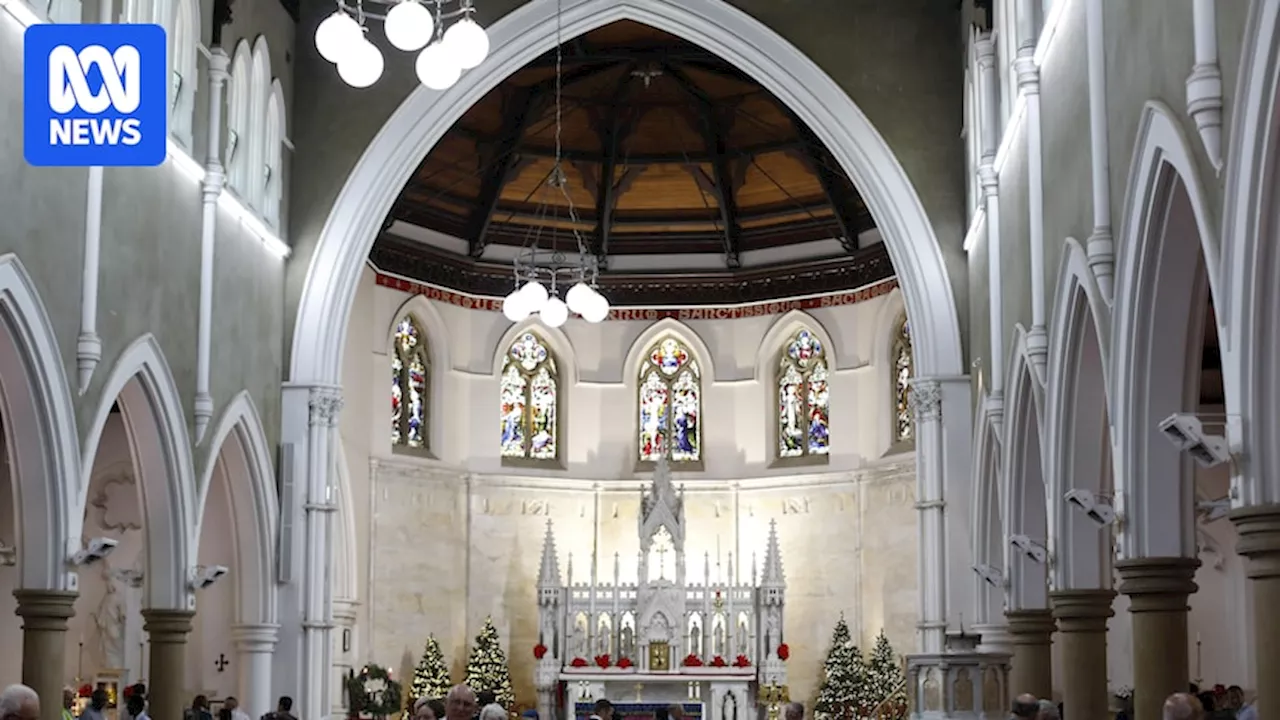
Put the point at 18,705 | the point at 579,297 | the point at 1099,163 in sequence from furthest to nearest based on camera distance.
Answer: the point at 579,297, the point at 1099,163, the point at 18,705

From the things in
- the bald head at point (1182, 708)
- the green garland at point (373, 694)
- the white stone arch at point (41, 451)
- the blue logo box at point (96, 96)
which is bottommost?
the green garland at point (373, 694)

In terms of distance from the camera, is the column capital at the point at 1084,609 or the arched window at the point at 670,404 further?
the arched window at the point at 670,404

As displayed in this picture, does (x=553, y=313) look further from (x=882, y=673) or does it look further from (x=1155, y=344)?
(x=882, y=673)

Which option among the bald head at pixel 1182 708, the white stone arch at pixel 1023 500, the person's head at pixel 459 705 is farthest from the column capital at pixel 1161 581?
the person's head at pixel 459 705

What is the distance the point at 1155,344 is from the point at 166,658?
11.3 meters

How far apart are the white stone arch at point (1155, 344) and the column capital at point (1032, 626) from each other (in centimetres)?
558

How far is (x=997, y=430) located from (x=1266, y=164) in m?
10.4

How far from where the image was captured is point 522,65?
22484mm

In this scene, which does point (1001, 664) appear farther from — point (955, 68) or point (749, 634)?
point (749, 634)

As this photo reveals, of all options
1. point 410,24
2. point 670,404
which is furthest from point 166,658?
point 670,404

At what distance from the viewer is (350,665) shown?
88.9 ft

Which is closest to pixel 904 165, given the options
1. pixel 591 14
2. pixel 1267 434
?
pixel 591 14

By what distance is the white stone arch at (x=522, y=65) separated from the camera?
2217 cm

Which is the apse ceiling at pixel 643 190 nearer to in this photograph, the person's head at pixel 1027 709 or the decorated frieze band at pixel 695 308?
the decorated frieze band at pixel 695 308
